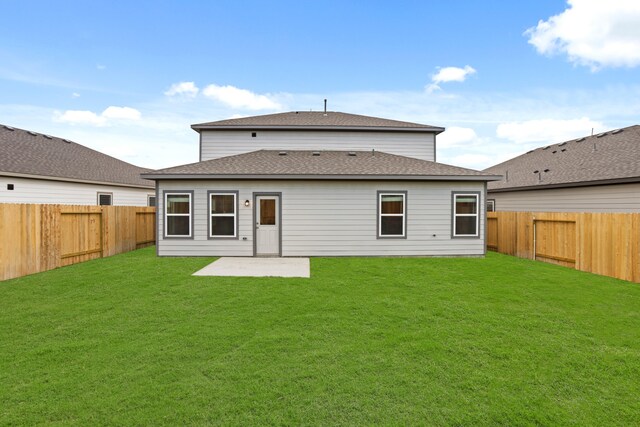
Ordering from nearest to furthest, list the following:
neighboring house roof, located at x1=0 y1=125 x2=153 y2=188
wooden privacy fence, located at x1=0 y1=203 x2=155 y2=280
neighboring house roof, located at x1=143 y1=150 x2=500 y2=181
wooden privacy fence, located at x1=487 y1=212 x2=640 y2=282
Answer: wooden privacy fence, located at x1=487 y1=212 x2=640 y2=282 → wooden privacy fence, located at x1=0 y1=203 x2=155 y2=280 → neighboring house roof, located at x1=143 y1=150 x2=500 y2=181 → neighboring house roof, located at x1=0 y1=125 x2=153 y2=188

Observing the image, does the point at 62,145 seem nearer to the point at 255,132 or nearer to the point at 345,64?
the point at 255,132

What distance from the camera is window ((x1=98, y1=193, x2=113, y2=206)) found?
17.0 m

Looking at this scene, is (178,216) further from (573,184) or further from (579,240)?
(573,184)

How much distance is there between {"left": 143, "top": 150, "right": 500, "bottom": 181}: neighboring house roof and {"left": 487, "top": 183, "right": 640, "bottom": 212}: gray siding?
424 centimetres

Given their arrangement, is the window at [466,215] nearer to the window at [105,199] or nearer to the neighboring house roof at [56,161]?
the neighboring house roof at [56,161]

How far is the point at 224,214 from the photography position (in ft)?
37.0

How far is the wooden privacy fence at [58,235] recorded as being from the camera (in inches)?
325

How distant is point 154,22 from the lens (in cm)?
1558

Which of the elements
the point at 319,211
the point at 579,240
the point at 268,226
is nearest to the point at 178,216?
the point at 268,226

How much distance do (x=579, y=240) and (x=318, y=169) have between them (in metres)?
8.38

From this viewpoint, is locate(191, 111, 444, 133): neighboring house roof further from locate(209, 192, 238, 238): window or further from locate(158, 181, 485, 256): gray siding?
locate(209, 192, 238, 238): window

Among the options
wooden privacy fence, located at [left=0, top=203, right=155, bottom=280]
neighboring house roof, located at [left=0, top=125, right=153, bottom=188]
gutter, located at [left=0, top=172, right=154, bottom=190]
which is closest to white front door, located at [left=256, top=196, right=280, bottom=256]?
wooden privacy fence, located at [left=0, top=203, right=155, bottom=280]

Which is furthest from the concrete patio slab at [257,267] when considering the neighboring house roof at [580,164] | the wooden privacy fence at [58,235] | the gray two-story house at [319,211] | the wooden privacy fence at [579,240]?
the neighboring house roof at [580,164]

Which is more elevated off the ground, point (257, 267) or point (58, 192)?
point (58, 192)
